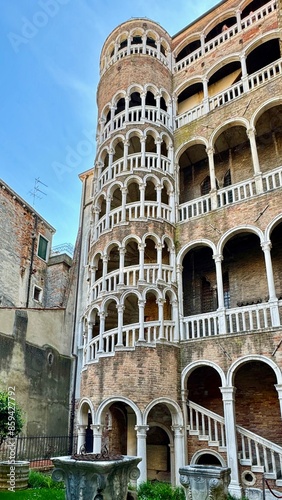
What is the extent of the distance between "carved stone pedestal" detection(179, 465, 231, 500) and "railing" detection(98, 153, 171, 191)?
12.1 m

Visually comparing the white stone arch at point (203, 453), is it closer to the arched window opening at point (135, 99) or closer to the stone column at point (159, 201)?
the stone column at point (159, 201)

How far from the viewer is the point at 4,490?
35.3ft

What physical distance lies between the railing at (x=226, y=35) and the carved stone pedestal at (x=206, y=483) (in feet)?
62.3

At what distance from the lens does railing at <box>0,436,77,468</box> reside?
50.2ft

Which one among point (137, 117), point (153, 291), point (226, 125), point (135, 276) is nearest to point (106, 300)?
point (135, 276)

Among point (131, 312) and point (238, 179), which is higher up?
point (238, 179)

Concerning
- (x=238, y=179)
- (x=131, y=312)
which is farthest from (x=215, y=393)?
(x=238, y=179)

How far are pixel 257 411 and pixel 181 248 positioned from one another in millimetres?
6772

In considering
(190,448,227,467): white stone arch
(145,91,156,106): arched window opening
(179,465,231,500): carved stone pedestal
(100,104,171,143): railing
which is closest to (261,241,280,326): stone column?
(190,448,227,467): white stone arch

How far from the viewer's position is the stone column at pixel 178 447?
1284 cm

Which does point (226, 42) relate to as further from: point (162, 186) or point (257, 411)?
point (257, 411)

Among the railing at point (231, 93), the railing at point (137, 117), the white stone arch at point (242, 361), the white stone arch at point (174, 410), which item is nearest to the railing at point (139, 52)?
the railing at point (137, 117)

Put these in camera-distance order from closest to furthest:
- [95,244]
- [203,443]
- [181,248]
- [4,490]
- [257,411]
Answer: [4,490], [203,443], [257,411], [181,248], [95,244]

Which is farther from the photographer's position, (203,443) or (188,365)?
(188,365)
